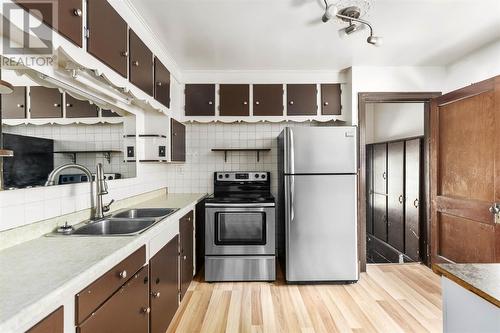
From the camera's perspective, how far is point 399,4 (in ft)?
6.28

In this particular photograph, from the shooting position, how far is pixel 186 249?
242cm

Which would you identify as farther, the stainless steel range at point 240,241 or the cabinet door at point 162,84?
the stainless steel range at point 240,241

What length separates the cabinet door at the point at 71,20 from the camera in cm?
120

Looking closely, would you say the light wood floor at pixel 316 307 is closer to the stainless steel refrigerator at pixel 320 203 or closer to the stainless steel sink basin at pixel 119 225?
the stainless steel refrigerator at pixel 320 203

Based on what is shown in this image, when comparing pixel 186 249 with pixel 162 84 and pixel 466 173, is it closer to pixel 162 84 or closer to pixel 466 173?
pixel 162 84

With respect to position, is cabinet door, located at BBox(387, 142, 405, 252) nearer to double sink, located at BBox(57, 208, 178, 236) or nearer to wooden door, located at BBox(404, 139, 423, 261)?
wooden door, located at BBox(404, 139, 423, 261)

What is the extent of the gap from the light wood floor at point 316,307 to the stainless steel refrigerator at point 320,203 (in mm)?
229

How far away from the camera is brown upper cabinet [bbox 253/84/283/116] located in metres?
3.17

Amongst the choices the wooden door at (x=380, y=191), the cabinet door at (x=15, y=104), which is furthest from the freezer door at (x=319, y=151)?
the cabinet door at (x=15, y=104)

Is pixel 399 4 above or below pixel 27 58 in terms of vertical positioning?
above

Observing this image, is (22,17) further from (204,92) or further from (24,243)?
(204,92)

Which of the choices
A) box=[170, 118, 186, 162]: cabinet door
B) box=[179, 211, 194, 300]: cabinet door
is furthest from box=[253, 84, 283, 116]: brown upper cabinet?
box=[179, 211, 194, 300]: cabinet door

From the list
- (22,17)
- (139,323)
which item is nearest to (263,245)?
(139,323)

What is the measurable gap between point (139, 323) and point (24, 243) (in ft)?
2.27
